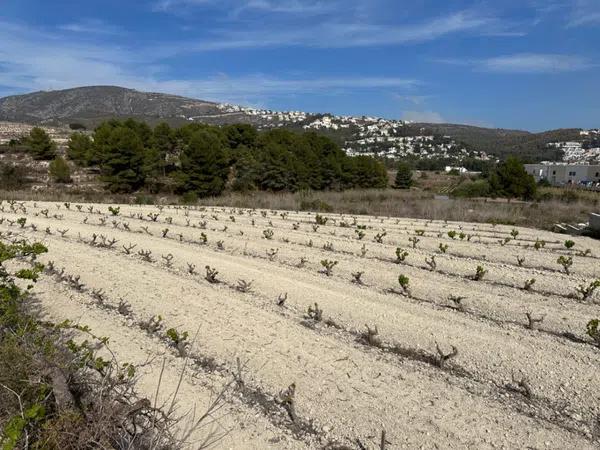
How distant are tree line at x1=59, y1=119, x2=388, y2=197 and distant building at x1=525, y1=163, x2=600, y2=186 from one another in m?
47.6

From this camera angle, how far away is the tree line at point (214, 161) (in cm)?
3900

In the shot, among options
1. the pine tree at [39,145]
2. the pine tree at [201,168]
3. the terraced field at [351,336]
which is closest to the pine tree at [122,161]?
the pine tree at [201,168]

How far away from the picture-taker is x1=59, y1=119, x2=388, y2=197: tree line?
39000 millimetres

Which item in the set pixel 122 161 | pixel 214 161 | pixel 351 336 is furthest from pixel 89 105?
pixel 351 336

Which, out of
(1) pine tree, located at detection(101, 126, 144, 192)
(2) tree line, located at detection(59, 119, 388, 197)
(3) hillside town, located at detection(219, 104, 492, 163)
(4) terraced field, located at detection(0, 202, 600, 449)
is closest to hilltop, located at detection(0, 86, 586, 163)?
(3) hillside town, located at detection(219, 104, 492, 163)

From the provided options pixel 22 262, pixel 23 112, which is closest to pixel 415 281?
pixel 22 262

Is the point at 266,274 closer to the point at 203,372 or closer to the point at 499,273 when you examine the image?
the point at 203,372

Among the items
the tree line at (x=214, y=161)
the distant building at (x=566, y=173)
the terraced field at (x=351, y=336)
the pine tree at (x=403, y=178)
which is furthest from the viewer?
the distant building at (x=566, y=173)

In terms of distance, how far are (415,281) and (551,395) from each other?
13.5ft

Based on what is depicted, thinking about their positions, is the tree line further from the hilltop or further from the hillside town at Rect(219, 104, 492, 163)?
the hilltop

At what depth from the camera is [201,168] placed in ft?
128

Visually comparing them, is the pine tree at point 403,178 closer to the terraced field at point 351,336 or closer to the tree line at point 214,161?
the tree line at point 214,161

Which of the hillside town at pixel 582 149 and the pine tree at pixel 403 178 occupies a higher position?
the hillside town at pixel 582 149

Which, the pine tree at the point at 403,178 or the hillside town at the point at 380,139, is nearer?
the pine tree at the point at 403,178
